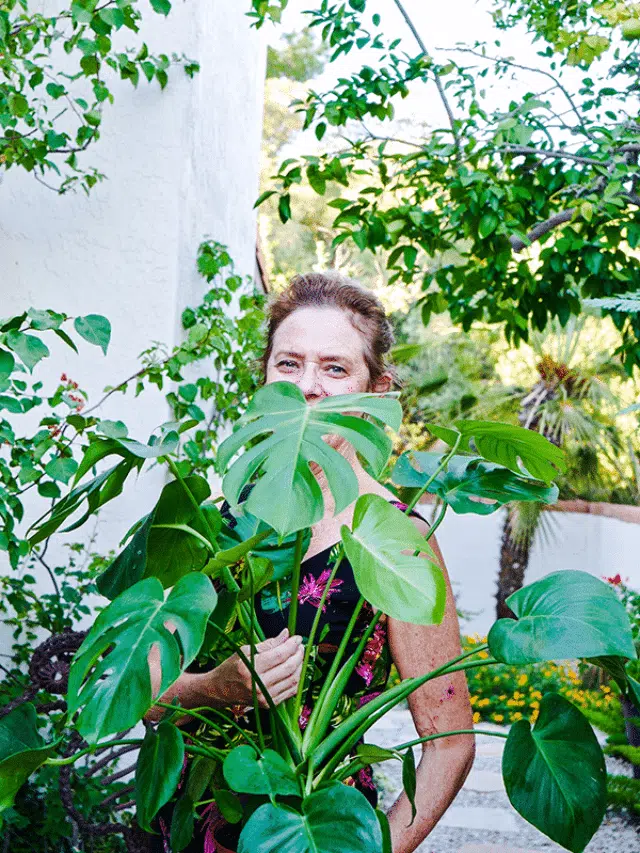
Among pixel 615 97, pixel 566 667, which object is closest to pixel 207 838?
pixel 615 97

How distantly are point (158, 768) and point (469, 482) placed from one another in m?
0.58

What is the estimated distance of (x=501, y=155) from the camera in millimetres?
3361

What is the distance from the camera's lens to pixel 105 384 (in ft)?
10.6

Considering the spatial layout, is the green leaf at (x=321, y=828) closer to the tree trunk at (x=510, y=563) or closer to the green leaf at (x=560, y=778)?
the green leaf at (x=560, y=778)

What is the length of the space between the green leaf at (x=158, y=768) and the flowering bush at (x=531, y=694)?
543 centimetres

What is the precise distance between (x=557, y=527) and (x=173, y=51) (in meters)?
7.74

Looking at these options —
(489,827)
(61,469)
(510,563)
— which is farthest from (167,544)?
(510,563)

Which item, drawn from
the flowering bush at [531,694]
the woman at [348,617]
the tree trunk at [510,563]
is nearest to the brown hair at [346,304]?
the woman at [348,617]

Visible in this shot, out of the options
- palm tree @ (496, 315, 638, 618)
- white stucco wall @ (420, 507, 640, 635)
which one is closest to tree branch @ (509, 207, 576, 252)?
palm tree @ (496, 315, 638, 618)

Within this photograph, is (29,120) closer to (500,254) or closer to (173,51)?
(173,51)

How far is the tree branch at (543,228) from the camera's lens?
339 centimetres

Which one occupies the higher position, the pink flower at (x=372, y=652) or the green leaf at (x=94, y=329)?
the green leaf at (x=94, y=329)

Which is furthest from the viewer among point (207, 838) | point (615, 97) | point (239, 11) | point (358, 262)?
point (358, 262)

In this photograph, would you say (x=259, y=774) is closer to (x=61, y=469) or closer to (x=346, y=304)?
(x=346, y=304)
